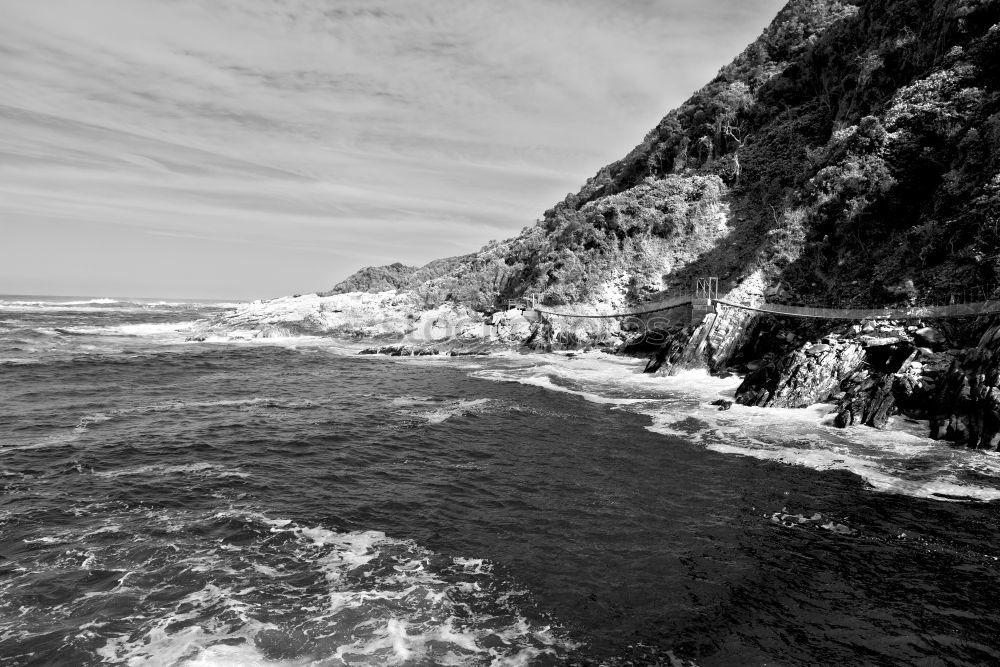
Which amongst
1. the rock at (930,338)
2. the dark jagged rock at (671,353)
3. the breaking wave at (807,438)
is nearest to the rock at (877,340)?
the rock at (930,338)

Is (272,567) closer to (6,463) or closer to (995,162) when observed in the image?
(6,463)

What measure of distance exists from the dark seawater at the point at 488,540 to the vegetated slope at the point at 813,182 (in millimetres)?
16190

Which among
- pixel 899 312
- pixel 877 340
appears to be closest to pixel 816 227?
pixel 899 312

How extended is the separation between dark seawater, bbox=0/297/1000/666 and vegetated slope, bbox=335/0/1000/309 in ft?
53.1

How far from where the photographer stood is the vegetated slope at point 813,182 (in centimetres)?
3139

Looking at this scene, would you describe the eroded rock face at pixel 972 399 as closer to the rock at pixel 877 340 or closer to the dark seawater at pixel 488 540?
the dark seawater at pixel 488 540

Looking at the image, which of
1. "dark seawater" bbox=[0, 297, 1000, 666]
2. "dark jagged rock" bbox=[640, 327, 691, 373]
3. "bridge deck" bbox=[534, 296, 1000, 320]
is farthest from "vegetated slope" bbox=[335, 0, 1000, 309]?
"dark seawater" bbox=[0, 297, 1000, 666]

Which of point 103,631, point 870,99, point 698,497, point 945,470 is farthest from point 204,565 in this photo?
point 870,99

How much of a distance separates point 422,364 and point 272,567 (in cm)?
3202

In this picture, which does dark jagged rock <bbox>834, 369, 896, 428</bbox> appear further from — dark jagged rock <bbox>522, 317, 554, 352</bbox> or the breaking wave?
dark jagged rock <bbox>522, 317, 554, 352</bbox>

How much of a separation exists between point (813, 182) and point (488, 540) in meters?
39.9

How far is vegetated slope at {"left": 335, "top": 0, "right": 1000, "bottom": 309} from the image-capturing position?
31.4m

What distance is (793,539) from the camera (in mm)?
12875

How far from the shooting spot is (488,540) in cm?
1291
